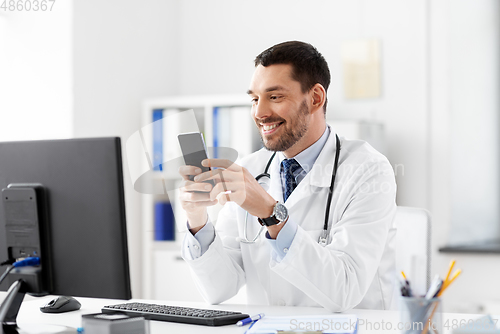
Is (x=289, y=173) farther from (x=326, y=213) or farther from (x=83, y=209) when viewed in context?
(x=83, y=209)

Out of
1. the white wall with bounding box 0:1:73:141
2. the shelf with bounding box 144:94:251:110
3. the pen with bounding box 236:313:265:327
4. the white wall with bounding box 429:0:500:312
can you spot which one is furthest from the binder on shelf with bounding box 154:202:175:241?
the pen with bounding box 236:313:265:327

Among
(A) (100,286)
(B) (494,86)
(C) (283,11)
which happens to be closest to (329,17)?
(C) (283,11)

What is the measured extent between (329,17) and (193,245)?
2386 mm

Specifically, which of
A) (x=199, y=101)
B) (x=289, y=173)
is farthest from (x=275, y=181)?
(x=199, y=101)

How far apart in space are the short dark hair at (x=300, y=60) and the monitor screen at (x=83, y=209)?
0.74 meters

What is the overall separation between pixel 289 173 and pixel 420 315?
0.89m

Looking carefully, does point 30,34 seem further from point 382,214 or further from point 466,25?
point 466,25

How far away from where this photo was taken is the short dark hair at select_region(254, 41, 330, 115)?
167cm

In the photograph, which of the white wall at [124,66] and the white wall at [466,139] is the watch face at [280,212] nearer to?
the white wall at [124,66]

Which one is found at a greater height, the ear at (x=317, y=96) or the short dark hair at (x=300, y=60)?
the short dark hair at (x=300, y=60)

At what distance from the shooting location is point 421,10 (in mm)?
3252

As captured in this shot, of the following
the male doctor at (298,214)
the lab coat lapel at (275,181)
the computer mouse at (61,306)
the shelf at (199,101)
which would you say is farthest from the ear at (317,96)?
the shelf at (199,101)

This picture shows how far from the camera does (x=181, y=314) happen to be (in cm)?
128

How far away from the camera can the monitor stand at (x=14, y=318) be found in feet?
3.77
